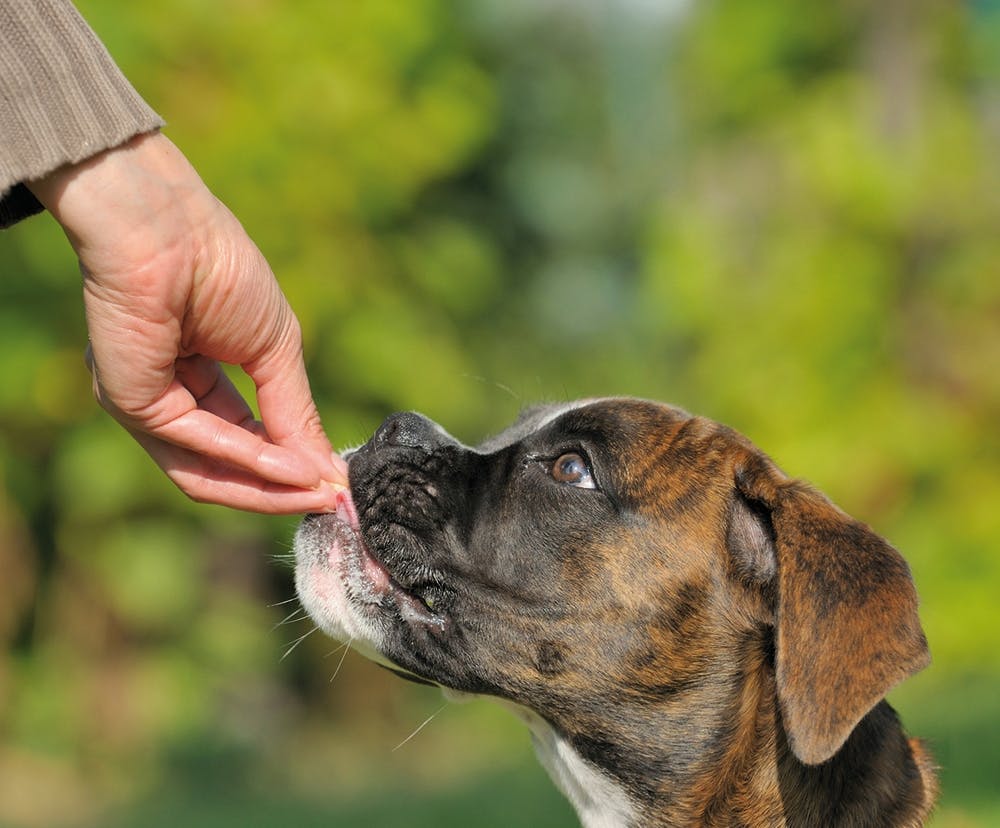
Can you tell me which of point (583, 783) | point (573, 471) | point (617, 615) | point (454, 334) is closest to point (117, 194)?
point (573, 471)

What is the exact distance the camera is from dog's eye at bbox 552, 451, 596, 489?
3.98 m

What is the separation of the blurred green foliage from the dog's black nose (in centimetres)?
356

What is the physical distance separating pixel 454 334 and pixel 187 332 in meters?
8.88

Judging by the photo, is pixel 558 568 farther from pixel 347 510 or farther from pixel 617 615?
pixel 347 510

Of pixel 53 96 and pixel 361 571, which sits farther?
pixel 361 571

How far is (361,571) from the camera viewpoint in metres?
3.80

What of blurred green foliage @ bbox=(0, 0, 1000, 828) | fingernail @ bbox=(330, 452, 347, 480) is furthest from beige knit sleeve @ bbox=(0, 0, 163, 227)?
blurred green foliage @ bbox=(0, 0, 1000, 828)

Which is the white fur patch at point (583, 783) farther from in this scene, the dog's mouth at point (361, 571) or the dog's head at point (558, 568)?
the dog's mouth at point (361, 571)

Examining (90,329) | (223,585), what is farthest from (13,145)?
(223,585)

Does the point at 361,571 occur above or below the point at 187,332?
below

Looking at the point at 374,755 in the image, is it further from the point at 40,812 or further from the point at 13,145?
the point at 13,145

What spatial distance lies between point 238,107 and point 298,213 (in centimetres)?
90

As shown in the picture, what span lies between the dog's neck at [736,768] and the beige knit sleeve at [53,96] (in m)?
1.97

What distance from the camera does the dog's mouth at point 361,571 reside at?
3783 millimetres
